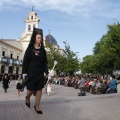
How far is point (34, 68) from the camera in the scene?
243 inches

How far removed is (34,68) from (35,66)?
5cm

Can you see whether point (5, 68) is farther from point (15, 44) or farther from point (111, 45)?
point (111, 45)

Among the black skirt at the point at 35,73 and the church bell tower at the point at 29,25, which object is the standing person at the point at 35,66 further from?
the church bell tower at the point at 29,25

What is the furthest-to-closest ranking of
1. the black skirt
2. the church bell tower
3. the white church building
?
the church bell tower, the white church building, the black skirt

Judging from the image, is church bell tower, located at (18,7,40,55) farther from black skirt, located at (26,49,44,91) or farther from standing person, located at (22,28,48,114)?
black skirt, located at (26,49,44,91)

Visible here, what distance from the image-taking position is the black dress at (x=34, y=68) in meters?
6.15

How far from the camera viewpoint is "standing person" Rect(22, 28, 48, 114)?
20.2 feet

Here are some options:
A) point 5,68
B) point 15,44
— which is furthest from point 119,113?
point 15,44

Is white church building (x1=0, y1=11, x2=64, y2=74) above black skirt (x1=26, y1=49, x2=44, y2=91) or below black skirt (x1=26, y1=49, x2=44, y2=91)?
above

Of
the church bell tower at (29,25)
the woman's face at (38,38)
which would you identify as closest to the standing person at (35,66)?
the woman's face at (38,38)

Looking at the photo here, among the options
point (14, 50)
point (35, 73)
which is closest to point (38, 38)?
point (35, 73)

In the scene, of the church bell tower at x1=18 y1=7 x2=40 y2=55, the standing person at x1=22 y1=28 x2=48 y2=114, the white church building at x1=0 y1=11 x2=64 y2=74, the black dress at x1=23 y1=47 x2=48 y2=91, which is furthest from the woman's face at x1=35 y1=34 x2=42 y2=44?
the church bell tower at x1=18 y1=7 x2=40 y2=55

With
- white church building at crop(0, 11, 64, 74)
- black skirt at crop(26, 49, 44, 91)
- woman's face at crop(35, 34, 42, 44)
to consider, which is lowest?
black skirt at crop(26, 49, 44, 91)

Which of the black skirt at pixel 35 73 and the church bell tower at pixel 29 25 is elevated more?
the church bell tower at pixel 29 25
